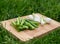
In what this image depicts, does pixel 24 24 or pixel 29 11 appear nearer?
pixel 24 24

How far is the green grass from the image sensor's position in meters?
2.91

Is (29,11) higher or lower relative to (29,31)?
higher

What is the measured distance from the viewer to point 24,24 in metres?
3.16

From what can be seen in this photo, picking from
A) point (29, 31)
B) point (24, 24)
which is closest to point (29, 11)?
point (24, 24)

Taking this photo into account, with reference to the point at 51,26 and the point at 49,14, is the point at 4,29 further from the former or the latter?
the point at 49,14

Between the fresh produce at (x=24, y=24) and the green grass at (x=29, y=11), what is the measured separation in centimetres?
18

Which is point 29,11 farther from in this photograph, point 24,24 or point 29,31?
point 29,31

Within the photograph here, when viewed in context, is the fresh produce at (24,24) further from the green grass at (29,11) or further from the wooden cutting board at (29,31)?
the green grass at (29,11)

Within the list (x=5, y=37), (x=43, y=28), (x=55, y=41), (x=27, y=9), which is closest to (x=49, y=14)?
(x=27, y=9)

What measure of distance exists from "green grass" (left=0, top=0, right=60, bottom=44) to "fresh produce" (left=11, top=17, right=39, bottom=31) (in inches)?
7.0

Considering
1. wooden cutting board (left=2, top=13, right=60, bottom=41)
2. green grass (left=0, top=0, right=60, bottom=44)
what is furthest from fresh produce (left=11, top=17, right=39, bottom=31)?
green grass (left=0, top=0, right=60, bottom=44)

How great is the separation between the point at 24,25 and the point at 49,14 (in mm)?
844

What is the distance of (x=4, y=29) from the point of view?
3.06 meters

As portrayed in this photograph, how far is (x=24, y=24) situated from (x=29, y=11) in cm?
68
